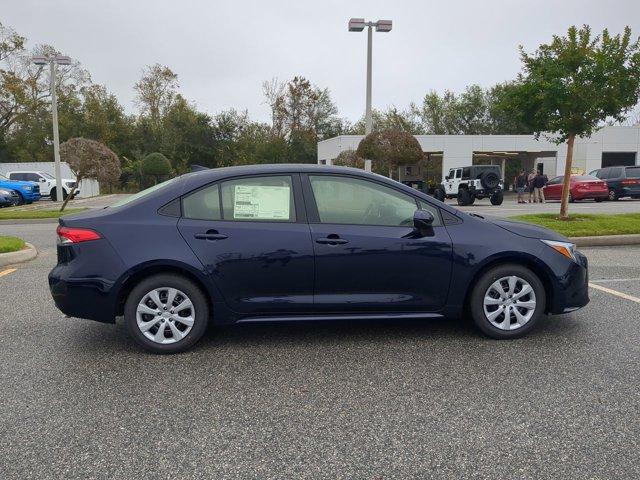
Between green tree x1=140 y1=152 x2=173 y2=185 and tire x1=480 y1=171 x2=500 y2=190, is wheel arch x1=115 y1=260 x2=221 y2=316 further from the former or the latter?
green tree x1=140 y1=152 x2=173 y2=185

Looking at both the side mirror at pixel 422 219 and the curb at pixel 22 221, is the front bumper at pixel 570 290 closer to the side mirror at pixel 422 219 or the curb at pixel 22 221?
the side mirror at pixel 422 219

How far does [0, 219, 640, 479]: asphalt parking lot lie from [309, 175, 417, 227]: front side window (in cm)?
108

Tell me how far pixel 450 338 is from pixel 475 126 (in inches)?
2308

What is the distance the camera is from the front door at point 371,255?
4402 mm

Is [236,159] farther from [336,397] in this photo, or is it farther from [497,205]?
[336,397]

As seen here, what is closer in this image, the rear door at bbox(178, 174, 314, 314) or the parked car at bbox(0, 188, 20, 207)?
the rear door at bbox(178, 174, 314, 314)

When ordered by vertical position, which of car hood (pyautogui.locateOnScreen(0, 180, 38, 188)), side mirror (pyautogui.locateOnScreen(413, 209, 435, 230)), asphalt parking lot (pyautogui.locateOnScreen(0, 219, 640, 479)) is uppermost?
car hood (pyautogui.locateOnScreen(0, 180, 38, 188))

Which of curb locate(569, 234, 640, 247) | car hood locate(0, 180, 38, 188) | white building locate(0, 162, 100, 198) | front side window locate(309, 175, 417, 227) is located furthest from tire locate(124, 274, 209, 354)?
white building locate(0, 162, 100, 198)

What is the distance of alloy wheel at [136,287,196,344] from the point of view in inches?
169

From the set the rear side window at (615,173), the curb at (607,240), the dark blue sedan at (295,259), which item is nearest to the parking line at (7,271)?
the dark blue sedan at (295,259)

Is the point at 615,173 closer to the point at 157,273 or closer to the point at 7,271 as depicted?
the point at 7,271

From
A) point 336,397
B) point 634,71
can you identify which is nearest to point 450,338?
point 336,397

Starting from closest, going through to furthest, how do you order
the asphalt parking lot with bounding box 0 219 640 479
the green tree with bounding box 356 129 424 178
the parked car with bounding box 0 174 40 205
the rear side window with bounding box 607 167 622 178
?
the asphalt parking lot with bounding box 0 219 640 479, the green tree with bounding box 356 129 424 178, the rear side window with bounding box 607 167 622 178, the parked car with bounding box 0 174 40 205

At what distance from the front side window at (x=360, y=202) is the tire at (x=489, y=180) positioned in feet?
62.4
